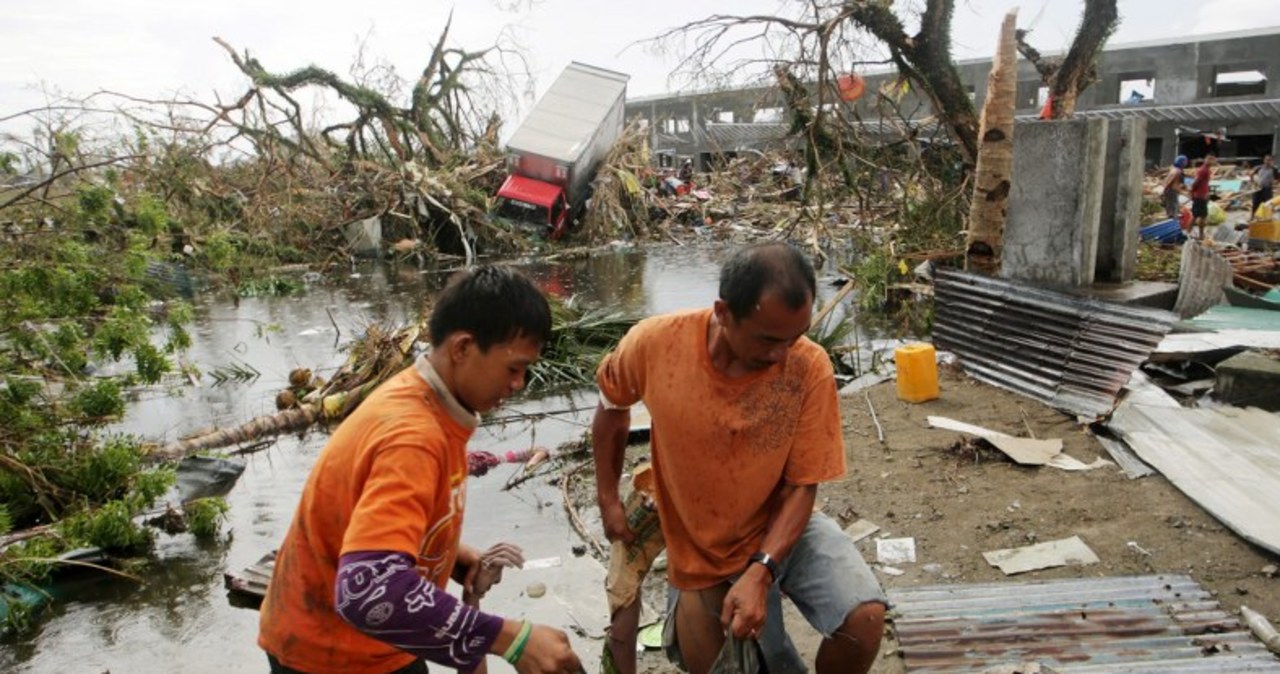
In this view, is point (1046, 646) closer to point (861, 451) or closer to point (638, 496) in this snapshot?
point (638, 496)

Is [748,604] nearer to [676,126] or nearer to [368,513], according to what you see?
[368,513]

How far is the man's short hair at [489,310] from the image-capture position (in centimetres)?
168

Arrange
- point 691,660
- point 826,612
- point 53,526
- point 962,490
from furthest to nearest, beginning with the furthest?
point 962,490 → point 53,526 → point 691,660 → point 826,612

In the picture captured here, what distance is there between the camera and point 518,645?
1.51m

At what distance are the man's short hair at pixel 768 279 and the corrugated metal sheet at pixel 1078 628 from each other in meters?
1.48

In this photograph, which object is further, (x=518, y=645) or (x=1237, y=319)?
(x=1237, y=319)

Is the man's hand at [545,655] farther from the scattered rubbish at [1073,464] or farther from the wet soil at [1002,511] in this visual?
the scattered rubbish at [1073,464]

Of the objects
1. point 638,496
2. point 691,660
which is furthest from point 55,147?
point 691,660

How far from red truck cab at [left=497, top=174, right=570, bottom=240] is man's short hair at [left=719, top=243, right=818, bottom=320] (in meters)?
14.8

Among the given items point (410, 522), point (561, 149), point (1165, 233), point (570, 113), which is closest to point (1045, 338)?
point (410, 522)

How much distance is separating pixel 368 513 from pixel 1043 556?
3.13 metres

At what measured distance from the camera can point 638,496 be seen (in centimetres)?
269

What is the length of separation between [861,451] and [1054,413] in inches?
49.2

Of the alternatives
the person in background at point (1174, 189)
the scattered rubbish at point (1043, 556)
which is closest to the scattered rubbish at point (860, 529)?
the scattered rubbish at point (1043, 556)
